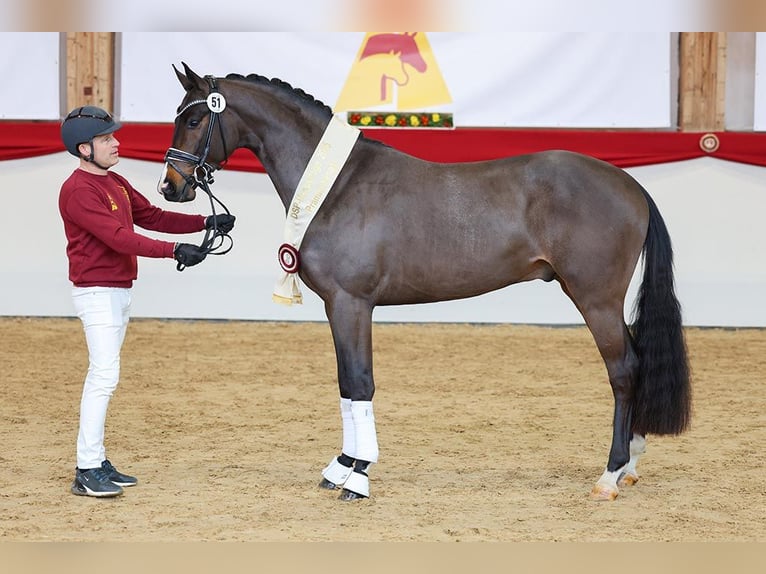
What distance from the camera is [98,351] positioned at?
3.96 m

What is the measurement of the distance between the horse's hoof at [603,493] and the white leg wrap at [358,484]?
3.14 feet

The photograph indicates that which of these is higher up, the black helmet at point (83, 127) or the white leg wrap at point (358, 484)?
the black helmet at point (83, 127)

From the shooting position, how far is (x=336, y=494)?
13.2 ft

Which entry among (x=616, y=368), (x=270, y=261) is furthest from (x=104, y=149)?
(x=270, y=261)

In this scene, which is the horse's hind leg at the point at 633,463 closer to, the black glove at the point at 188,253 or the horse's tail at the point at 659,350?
the horse's tail at the point at 659,350

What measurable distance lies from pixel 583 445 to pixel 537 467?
1.86 feet

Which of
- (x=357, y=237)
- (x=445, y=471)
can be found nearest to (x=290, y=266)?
(x=357, y=237)

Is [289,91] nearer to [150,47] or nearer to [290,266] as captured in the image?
[290,266]

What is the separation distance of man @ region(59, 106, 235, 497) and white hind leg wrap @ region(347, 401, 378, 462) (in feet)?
3.06

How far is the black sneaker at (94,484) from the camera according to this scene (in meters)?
3.92

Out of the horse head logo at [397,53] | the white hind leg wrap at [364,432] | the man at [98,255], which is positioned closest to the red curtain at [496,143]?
the horse head logo at [397,53]

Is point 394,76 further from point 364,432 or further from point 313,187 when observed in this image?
point 364,432

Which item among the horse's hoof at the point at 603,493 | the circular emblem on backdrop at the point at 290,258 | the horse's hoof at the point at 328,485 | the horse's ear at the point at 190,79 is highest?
the horse's ear at the point at 190,79

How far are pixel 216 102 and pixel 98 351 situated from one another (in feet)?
3.86
